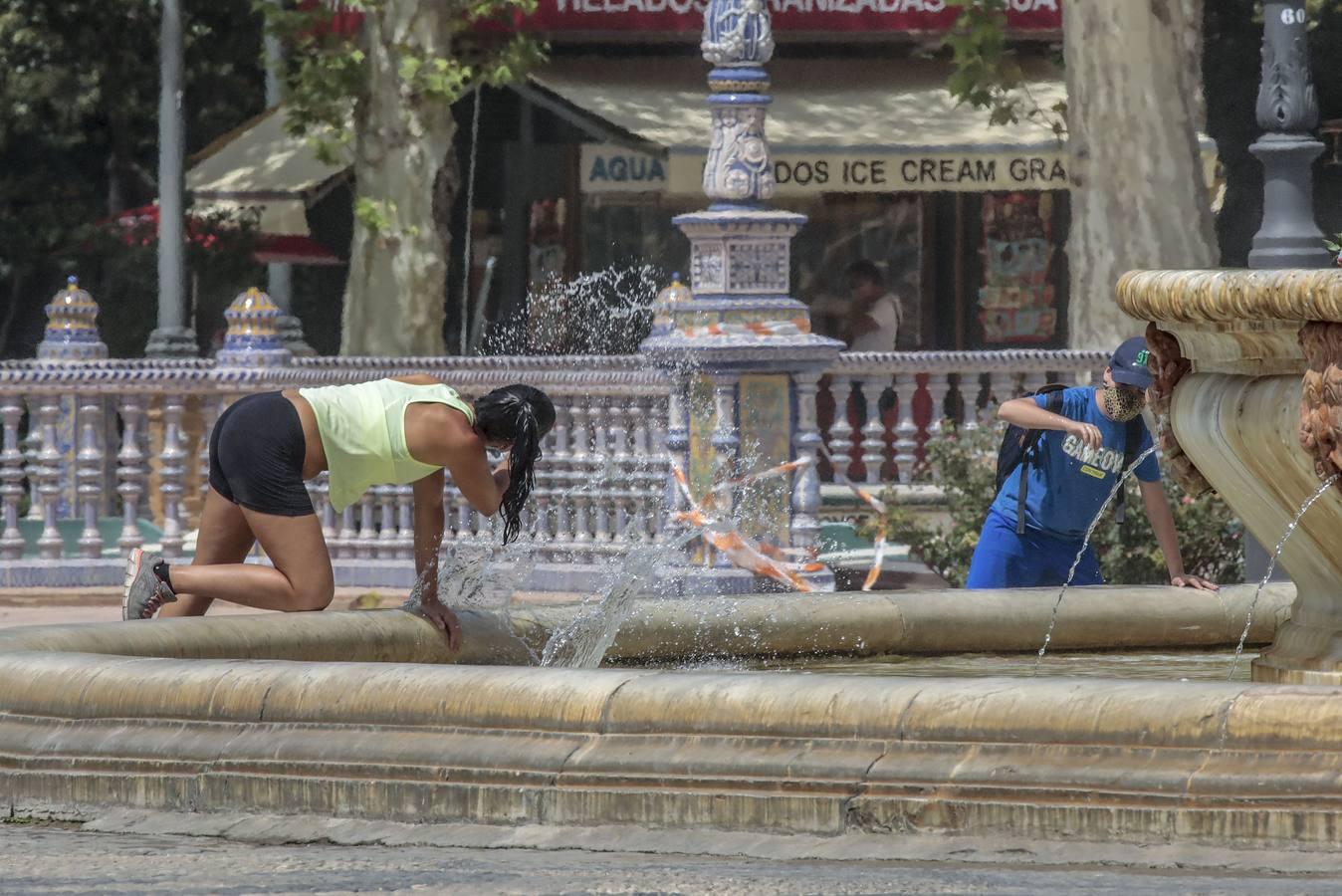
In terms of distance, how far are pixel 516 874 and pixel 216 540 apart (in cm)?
305

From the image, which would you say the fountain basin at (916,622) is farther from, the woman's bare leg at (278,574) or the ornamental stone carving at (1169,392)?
the ornamental stone carving at (1169,392)

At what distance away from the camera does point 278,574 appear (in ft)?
24.7

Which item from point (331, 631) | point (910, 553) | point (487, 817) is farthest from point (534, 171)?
point (487, 817)

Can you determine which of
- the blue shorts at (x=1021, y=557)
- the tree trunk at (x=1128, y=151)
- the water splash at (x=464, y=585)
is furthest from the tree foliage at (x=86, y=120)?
the blue shorts at (x=1021, y=557)

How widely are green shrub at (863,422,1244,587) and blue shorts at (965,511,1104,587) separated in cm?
300

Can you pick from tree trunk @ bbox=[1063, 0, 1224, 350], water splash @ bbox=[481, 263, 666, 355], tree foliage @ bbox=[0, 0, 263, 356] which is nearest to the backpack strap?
tree trunk @ bbox=[1063, 0, 1224, 350]

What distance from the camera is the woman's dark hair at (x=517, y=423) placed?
742cm

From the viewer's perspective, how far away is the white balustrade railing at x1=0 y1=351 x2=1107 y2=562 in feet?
42.9

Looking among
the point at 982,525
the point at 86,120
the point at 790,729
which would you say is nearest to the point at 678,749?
the point at 790,729

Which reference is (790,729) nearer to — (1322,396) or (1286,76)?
(1322,396)

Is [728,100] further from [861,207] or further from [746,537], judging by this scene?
[861,207]

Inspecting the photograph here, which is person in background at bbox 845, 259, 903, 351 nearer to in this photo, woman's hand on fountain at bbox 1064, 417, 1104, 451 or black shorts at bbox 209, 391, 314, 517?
woman's hand on fountain at bbox 1064, 417, 1104, 451

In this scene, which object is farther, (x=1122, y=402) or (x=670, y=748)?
(x=1122, y=402)

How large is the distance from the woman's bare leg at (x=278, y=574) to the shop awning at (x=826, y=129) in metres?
13.6
